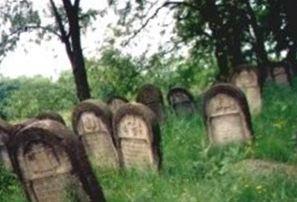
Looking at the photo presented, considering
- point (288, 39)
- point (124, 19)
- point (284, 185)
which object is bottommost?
point (284, 185)

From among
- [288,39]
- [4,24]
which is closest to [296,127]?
[4,24]

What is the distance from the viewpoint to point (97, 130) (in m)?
11.6

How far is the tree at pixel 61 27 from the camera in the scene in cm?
2098

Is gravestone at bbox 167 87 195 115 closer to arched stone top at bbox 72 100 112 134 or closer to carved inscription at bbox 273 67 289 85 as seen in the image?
arched stone top at bbox 72 100 112 134

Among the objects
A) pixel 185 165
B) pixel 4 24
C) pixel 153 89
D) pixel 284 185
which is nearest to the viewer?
pixel 284 185

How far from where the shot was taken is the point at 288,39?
2705 cm

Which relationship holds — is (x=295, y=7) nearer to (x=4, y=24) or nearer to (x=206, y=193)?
(x=4, y=24)

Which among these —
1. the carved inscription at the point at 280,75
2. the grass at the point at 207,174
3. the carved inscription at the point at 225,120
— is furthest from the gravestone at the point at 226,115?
the carved inscription at the point at 280,75

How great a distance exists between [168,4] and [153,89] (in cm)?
834

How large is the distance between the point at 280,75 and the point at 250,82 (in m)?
8.78

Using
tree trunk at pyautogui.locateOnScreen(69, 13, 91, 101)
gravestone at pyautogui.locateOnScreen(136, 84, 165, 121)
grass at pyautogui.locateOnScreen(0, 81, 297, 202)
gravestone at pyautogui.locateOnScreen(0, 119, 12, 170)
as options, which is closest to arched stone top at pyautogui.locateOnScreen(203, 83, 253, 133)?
grass at pyautogui.locateOnScreen(0, 81, 297, 202)

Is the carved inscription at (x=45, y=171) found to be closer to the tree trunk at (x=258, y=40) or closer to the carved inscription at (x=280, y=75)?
the carved inscription at (x=280, y=75)

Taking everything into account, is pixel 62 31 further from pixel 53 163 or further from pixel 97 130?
pixel 53 163

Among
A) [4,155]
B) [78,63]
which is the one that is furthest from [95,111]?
[78,63]
